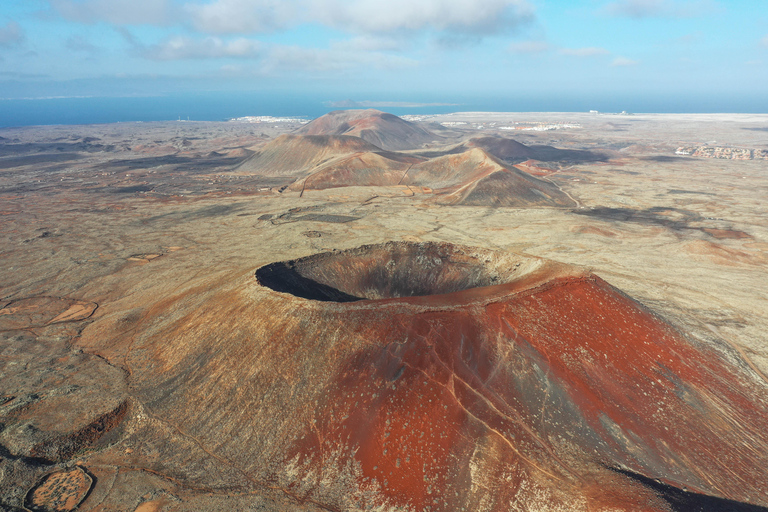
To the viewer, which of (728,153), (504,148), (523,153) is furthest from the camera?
(728,153)

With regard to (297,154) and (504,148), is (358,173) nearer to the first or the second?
(297,154)

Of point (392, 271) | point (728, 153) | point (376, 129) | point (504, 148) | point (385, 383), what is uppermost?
point (376, 129)

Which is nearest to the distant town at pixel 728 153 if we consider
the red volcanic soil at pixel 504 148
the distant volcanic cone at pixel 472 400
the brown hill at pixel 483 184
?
the red volcanic soil at pixel 504 148

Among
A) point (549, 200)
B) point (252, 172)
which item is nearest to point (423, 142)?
point (252, 172)

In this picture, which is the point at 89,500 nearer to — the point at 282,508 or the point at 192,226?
the point at 282,508

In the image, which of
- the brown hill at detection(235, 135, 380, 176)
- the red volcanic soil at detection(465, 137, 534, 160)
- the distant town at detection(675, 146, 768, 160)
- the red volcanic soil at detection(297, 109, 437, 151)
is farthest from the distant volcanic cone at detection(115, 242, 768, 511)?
the distant town at detection(675, 146, 768, 160)

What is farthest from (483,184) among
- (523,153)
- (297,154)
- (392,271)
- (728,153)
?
(728,153)

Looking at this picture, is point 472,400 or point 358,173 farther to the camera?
point 358,173

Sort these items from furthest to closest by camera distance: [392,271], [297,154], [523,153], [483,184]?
[523,153]
[297,154]
[483,184]
[392,271]
